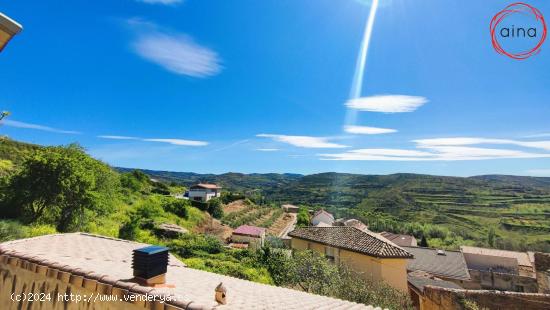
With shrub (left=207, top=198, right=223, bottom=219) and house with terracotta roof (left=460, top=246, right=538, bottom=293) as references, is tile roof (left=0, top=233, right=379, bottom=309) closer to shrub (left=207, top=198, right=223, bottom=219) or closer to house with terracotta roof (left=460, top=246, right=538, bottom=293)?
house with terracotta roof (left=460, top=246, right=538, bottom=293)

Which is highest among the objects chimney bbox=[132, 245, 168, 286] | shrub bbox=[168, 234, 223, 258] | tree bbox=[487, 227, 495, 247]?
chimney bbox=[132, 245, 168, 286]

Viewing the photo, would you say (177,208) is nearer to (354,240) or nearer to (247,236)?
(247,236)

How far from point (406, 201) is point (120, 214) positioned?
105 meters

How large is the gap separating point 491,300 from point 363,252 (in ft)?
26.2

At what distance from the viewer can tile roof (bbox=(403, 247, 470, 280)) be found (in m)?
32.2

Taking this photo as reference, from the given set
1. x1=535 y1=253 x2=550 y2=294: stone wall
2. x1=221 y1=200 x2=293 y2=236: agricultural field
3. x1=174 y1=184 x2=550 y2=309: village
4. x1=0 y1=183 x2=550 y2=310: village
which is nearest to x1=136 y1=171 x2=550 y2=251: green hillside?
x1=174 y1=184 x2=550 y2=309: village

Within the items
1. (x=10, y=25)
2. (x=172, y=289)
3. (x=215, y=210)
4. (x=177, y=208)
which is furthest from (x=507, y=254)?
(x=10, y=25)

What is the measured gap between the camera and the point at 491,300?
1243cm

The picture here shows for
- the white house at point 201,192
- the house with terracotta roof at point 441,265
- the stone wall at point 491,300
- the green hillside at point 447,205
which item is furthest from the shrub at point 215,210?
the green hillside at point 447,205

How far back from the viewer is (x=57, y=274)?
16.1ft

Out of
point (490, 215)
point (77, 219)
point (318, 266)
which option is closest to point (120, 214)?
point (77, 219)

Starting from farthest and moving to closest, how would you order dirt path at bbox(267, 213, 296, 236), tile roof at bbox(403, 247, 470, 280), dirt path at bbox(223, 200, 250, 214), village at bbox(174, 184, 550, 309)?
1. dirt path at bbox(223, 200, 250, 214)
2. dirt path at bbox(267, 213, 296, 236)
3. tile roof at bbox(403, 247, 470, 280)
4. village at bbox(174, 184, 550, 309)

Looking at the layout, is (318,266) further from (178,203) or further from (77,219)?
(178,203)

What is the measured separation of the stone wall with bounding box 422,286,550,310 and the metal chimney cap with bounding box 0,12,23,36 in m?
16.1
